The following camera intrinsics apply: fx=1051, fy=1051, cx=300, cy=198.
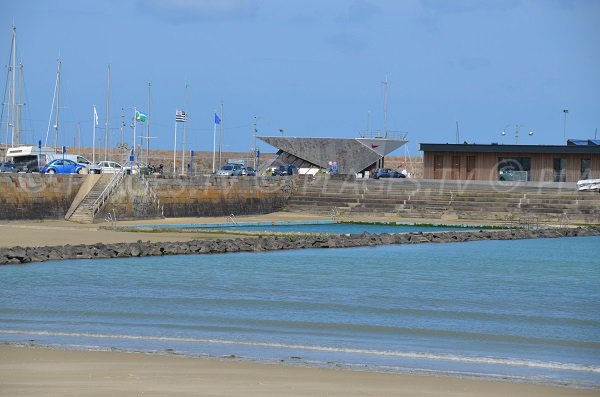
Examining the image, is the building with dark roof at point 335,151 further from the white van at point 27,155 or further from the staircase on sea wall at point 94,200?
the staircase on sea wall at point 94,200

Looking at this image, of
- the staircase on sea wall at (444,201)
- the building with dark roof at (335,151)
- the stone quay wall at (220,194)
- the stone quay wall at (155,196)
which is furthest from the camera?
the building with dark roof at (335,151)

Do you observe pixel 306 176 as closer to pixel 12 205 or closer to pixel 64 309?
pixel 12 205

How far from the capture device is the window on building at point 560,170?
225 feet

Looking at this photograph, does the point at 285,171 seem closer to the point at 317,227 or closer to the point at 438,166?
the point at 438,166

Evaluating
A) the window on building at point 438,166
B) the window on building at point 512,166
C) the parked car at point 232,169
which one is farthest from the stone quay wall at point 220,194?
the window on building at point 512,166

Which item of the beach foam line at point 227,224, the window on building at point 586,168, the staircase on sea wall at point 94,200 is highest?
the window on building at point 586,168

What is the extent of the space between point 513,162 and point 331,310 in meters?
48.2

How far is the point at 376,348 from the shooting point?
17797mm

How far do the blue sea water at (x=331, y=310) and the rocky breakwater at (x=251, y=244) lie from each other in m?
1.00

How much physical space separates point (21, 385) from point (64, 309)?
9.36 m

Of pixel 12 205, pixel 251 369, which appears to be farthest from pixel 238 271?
pixel 12 205

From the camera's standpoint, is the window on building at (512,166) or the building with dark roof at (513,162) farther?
the window on building at (512,166)

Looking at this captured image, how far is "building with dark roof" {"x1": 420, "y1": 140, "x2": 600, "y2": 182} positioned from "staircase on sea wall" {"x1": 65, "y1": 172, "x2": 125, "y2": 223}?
24.2 meters

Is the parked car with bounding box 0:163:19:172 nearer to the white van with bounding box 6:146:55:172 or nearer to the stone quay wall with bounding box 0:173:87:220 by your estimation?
the white van with bounding box 6:146:55:172
